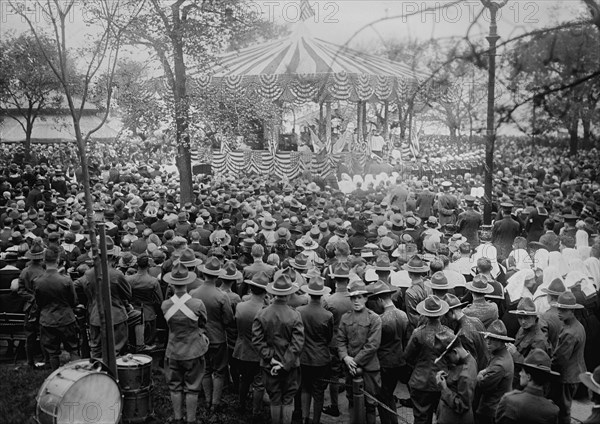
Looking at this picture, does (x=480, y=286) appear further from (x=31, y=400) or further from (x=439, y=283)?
(x=31, y=400)

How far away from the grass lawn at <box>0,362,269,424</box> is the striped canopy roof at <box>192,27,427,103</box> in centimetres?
1254

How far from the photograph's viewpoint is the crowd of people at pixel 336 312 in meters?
6.34

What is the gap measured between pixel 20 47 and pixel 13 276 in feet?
76.3

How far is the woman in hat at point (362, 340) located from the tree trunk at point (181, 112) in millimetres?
9877

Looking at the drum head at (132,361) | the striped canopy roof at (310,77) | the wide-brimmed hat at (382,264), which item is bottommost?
the drum head at (132,361)

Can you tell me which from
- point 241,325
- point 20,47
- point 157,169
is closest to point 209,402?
point 241,325

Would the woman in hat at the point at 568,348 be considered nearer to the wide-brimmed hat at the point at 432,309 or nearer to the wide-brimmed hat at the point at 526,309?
the wide-brimmed hat at the point at 526,309

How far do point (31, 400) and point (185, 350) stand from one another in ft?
7.75

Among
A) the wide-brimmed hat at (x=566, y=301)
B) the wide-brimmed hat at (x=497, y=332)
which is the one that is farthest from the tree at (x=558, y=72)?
the wide-brimmed hat at (x=566, y=301)

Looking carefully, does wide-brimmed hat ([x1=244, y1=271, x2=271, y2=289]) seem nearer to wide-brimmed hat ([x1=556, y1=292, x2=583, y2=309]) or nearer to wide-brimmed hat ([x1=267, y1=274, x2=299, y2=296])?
wide-brimmed hat ([x1=267, y1=274, x2=299, y2=296])

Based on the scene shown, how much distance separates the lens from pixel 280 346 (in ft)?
22.5

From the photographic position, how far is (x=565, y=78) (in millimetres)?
4320

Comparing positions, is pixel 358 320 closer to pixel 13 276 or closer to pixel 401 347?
pixel 401 347

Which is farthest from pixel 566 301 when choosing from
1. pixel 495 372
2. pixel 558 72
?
pixel 558 72
